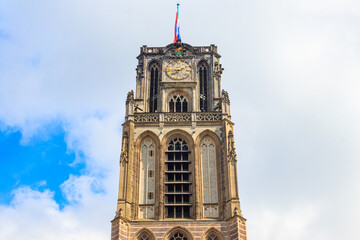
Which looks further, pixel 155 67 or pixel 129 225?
pixel 155 67

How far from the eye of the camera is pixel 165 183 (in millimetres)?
46250

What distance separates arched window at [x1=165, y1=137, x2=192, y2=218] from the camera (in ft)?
149

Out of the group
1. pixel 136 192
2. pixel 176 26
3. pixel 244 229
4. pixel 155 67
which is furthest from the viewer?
pixel 176 26

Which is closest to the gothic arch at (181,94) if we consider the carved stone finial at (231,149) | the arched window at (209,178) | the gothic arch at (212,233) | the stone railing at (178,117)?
the stone railing at (178,117)

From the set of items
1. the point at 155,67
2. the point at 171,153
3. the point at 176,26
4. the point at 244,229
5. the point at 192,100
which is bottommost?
the point at 244,229

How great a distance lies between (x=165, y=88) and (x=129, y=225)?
53.2 ft

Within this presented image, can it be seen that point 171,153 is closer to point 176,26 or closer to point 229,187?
point 229,187

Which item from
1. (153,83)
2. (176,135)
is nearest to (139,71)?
(153,83)

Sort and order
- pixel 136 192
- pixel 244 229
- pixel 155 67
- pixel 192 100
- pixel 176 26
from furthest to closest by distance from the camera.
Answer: pixel 176 26 < pixel 155 67 < pixel 192 100 < pixel 136 192 < pixel 244 229

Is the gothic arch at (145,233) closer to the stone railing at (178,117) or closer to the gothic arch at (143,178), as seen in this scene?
the gothic arch at (143,178)

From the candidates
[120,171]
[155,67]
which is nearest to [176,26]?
[155,67]

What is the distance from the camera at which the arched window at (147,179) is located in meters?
45.2

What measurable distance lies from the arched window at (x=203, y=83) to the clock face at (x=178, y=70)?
2347 millimetres

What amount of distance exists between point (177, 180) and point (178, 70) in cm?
1340
